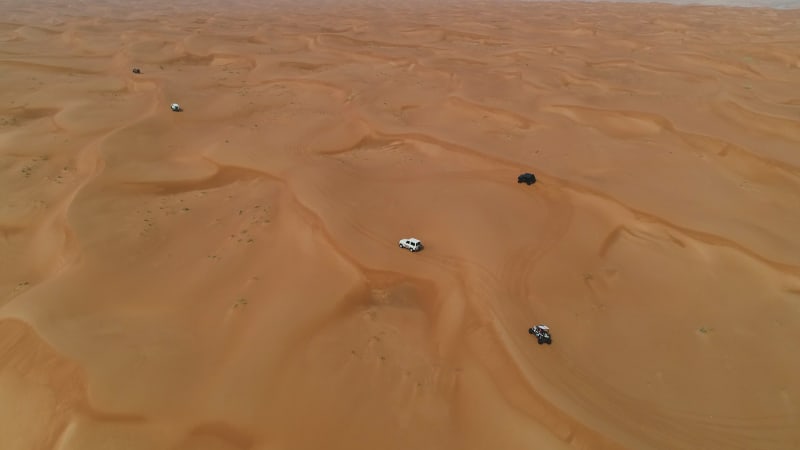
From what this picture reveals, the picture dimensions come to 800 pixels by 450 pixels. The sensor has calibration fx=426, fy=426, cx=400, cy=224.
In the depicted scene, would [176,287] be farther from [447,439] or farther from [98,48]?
[98,48]

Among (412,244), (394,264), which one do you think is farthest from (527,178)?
(394,264)

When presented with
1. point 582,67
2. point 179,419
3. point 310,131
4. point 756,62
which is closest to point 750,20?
point 756,62

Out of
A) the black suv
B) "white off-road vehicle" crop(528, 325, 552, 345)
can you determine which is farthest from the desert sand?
the black suv

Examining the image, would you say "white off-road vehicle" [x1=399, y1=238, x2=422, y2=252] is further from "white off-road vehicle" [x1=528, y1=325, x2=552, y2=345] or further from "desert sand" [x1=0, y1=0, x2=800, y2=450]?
"white off-road vehicle" [x1=528, y1=325, x2=552, y2=345]

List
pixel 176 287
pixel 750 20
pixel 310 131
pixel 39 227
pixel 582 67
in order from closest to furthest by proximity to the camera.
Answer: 1. pixel 176 287
2. pixel 39 227
3. pixel 310 131
4. pixel 582 67
5. pixel 750 20

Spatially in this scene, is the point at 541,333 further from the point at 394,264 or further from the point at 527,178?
the point at 527,178
